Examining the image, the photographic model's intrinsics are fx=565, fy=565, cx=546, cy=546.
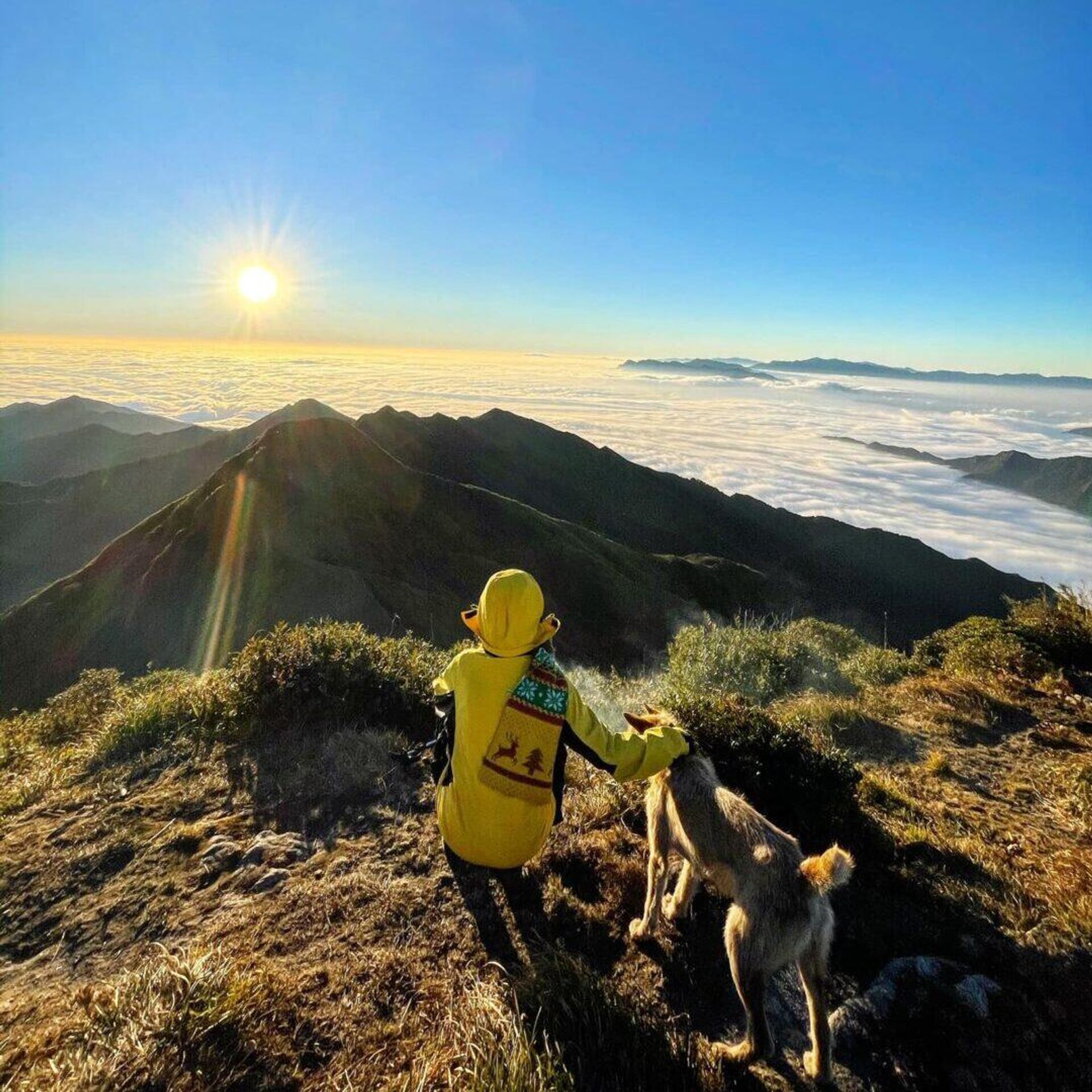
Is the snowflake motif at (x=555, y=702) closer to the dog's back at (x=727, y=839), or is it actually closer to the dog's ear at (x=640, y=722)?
the dog's ear at (x=640, y=722)

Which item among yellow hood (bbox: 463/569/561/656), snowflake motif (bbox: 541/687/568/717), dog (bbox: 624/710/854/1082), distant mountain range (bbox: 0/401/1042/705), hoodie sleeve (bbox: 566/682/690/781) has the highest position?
yellow hood (bbox: 463/569/561/656)

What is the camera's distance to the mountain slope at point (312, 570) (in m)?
29.1

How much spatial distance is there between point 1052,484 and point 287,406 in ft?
663

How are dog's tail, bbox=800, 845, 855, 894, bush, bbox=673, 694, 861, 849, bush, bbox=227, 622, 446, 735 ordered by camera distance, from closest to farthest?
dog's tail, bbox=800, 845, 855, 894 < bush, bbox=673, 694, 861, 849 < bush, bbox=227, 622, 446, 735

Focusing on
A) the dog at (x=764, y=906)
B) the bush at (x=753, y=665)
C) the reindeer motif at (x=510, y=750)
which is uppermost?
the reindeer motif at (x=510, y=750)

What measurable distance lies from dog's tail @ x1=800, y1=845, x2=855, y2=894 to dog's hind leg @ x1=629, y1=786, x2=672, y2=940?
866mm

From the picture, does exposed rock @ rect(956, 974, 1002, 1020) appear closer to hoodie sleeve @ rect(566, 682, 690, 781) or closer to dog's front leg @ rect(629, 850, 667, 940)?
dog's front leg @ rect(629, 850, 667, 940)

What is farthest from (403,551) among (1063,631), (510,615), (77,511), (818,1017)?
(77,511)

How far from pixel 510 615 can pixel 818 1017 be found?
226 centimetres

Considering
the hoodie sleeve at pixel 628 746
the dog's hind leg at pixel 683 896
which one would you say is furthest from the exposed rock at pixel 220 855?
the dog's hind leg at pixel 683 896

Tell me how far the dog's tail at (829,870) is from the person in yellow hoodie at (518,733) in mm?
786

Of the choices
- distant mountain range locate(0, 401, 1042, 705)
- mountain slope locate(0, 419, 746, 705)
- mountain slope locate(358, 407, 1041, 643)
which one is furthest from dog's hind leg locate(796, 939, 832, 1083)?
mountain slope locate(358, 407, 1041, 643)

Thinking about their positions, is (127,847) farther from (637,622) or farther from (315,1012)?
(637,622)

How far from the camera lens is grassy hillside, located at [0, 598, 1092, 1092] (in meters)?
2.42
